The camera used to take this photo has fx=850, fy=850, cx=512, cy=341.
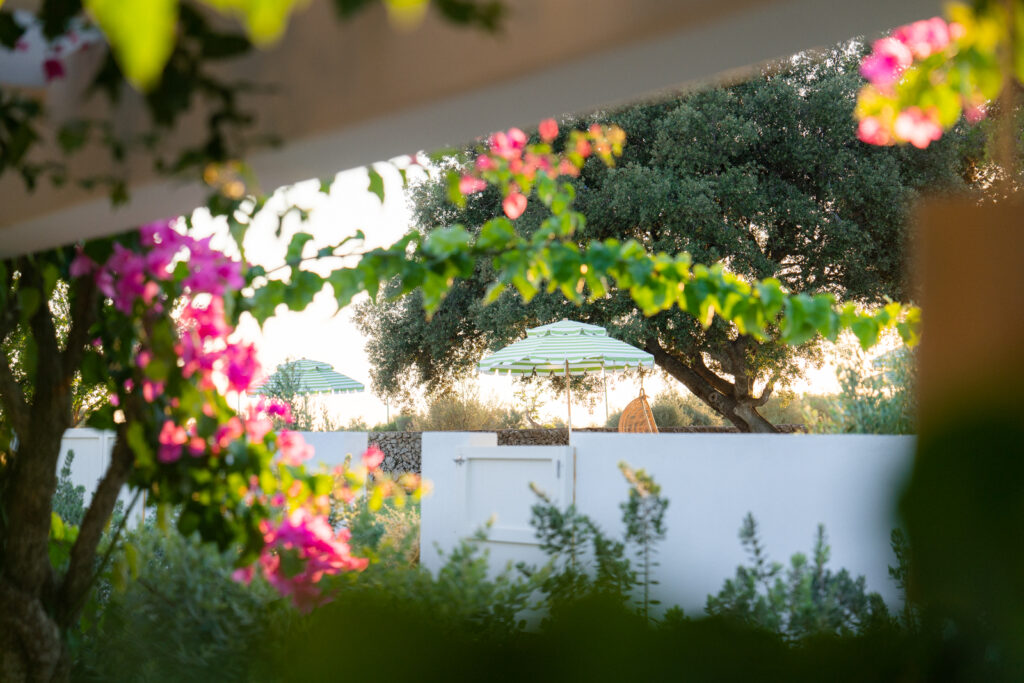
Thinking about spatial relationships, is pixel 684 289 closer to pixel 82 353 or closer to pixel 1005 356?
pixel 1005 356

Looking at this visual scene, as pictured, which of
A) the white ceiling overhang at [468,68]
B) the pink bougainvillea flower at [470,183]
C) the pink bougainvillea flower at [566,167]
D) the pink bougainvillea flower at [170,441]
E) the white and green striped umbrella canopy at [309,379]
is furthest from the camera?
the white and green striped umbrella canopy at [309,379]

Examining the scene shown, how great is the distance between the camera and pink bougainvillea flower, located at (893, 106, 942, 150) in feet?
6.76

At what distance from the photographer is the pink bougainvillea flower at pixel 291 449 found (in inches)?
95.6

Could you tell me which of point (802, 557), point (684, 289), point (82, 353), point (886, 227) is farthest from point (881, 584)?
point (886, 227)

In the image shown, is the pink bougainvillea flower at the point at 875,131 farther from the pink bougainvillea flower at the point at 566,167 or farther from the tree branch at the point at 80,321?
the tree branch at the point at 80,321

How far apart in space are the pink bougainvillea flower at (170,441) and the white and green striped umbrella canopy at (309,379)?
17.7 ft

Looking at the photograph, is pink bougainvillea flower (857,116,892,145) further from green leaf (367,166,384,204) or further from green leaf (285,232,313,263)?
green leaf (285,232,313,263)

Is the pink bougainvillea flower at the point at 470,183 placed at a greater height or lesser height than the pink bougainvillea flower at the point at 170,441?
greater

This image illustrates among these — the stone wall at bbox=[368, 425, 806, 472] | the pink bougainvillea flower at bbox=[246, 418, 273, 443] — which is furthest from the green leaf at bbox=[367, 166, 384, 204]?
the stone wall at bbox=[368, 425, 806, 472]

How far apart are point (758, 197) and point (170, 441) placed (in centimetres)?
1186

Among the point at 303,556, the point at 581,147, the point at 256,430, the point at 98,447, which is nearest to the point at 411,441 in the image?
the point at 98,447

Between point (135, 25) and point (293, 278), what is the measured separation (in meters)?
1.92

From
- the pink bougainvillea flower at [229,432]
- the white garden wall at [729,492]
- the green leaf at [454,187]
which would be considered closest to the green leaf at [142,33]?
the pink bougainvillea flower at [229,432]

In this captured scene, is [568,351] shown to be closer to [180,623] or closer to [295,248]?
[180,623]
